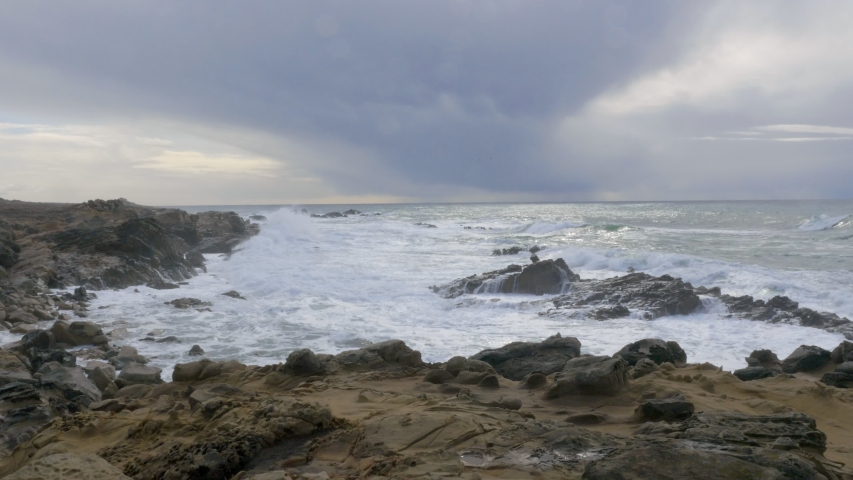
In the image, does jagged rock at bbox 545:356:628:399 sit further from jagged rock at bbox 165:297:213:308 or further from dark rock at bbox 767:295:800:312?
jagged rock at bbox 165:297:213:308

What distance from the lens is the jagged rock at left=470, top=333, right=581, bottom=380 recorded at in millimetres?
6770

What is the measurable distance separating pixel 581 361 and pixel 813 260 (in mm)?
19437

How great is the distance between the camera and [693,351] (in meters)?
10.5

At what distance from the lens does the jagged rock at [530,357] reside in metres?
6.77

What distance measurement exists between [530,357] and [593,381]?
1988 mm

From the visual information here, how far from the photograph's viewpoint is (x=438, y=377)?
19.5ft

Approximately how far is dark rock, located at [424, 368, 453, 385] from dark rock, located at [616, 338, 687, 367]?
96.7 inches

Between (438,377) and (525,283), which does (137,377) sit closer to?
(438,377)

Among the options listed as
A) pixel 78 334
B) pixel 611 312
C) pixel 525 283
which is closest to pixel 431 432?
pixel 78 334

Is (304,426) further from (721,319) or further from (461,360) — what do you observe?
(721,319)

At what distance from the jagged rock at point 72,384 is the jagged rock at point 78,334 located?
315cm

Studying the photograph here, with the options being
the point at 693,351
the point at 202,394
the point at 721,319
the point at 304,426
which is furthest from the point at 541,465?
the point at 721,319

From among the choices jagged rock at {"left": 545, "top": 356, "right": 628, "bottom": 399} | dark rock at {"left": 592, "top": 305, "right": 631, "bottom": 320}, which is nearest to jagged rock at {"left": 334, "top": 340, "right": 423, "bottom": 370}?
jagged rock at {"left": 545, "top": 356, "right": 628, "bottom": 399}

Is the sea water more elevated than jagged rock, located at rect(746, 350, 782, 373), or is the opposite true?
jagged rock, located at rect(746, 350, 782, 373)
